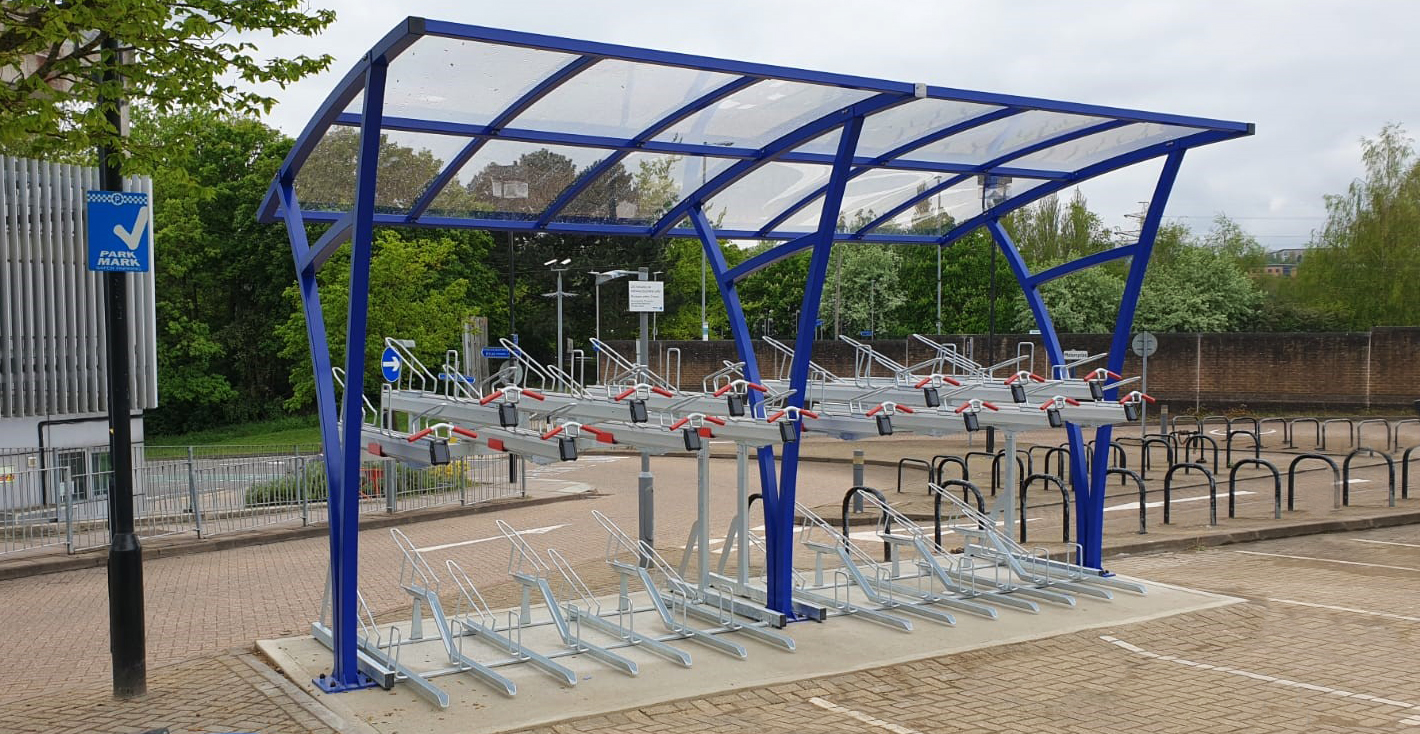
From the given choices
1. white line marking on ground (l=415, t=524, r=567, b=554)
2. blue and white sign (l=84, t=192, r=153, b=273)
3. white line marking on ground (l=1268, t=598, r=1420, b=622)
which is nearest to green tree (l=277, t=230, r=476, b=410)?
white line marking on ground (l=415, t=524, r=567, b=554)

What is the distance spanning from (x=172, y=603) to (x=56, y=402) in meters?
10.8

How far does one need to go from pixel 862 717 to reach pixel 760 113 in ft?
14.0

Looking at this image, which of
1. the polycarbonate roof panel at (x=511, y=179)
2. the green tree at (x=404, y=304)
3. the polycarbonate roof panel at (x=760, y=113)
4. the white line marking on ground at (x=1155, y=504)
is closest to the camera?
the polycarbonate roof panel at (x=760, y=113)

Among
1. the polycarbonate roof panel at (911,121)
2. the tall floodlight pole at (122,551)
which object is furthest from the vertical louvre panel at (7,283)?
the polycarbonate roof panel at (911,121)

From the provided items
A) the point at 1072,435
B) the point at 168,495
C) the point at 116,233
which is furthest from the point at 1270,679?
the point at 168,495

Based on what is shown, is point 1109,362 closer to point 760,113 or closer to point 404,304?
point 760,113

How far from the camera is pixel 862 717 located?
6973mm

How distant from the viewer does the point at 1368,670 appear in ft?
25.8

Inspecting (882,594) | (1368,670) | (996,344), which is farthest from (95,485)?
(996,344)

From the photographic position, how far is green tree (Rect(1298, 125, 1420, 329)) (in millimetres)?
44625

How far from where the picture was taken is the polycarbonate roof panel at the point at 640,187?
9.67 meters

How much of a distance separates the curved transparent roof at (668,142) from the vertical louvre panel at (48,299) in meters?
12.4

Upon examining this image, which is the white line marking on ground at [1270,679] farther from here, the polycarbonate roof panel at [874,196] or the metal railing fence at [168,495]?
the metal railing fence at [168,495]

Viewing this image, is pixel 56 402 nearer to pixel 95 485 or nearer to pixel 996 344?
pixel 95 485
